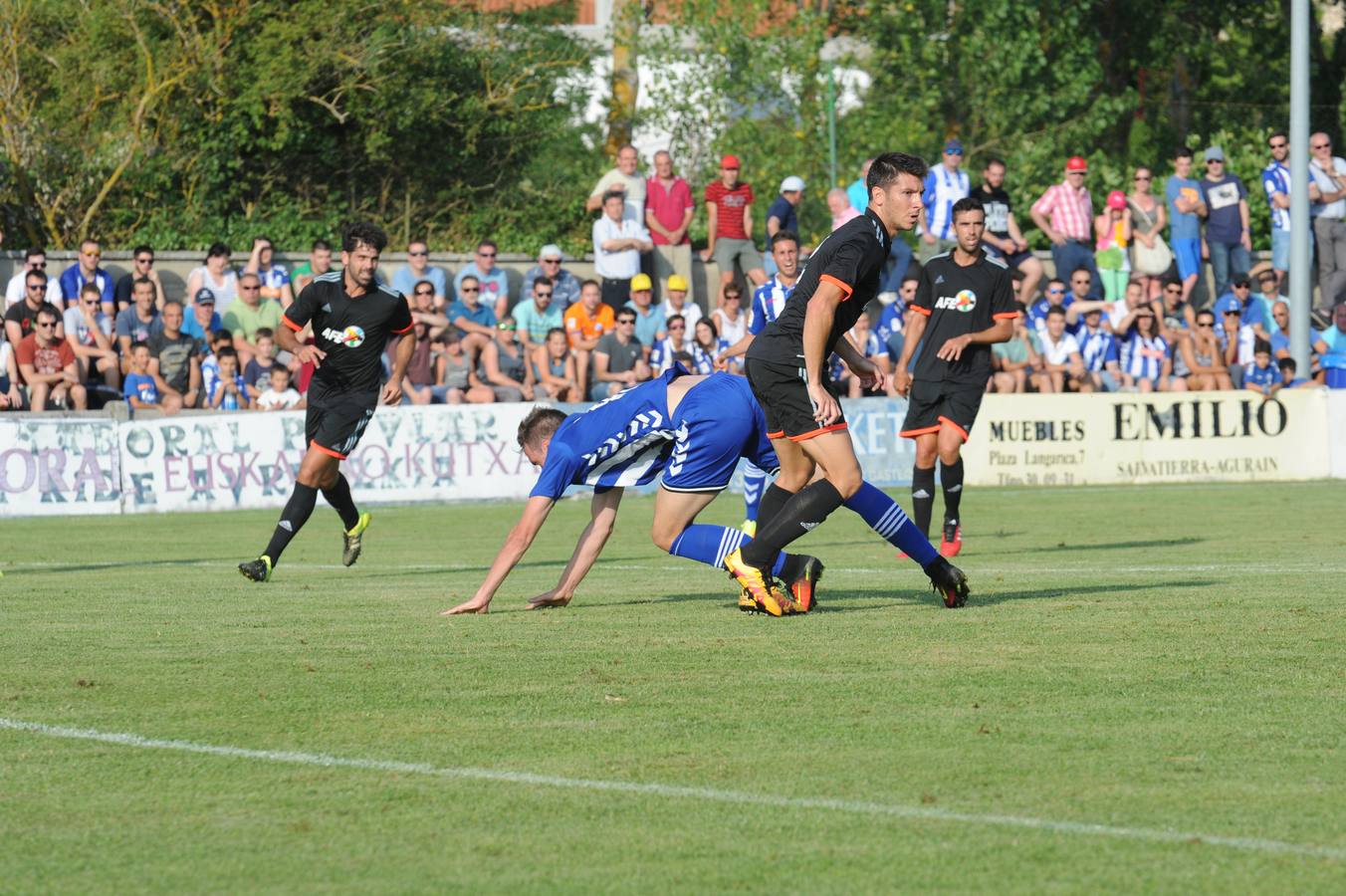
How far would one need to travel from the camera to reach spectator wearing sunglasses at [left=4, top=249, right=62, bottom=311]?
21234 millimetres

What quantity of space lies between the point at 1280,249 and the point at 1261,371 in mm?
3701

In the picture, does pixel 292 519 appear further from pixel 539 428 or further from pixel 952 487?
pixel 952 487

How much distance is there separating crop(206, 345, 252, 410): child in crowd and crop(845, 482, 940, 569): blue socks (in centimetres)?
1319

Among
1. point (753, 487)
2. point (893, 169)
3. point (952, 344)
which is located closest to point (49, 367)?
point (753, 487)

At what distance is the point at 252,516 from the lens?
1961 cm

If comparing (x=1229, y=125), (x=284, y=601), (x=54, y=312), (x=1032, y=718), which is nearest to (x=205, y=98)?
(x=54, y=312)

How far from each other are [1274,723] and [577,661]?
110 inches

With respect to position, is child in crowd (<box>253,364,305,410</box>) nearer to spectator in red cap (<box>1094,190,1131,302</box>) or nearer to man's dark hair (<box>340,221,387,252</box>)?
man's dark hair (<box>340,221,387,252</box>)

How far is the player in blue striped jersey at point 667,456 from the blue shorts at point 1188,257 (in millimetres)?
17879

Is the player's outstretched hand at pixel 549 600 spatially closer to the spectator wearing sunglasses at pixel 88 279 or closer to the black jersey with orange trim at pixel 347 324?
the black jersey with orange trim at pixel 347 324

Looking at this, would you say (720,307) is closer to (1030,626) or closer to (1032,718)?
(1030,626)

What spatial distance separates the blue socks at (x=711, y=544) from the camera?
A: 376 inches

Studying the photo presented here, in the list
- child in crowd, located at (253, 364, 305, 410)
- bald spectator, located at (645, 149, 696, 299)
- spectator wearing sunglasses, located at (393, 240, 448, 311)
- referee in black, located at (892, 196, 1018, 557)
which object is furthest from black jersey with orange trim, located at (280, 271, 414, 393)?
bald spectator, located at (645, 149, 696, 299)

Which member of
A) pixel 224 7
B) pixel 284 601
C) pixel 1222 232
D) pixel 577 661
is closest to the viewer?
pixel 577 661
